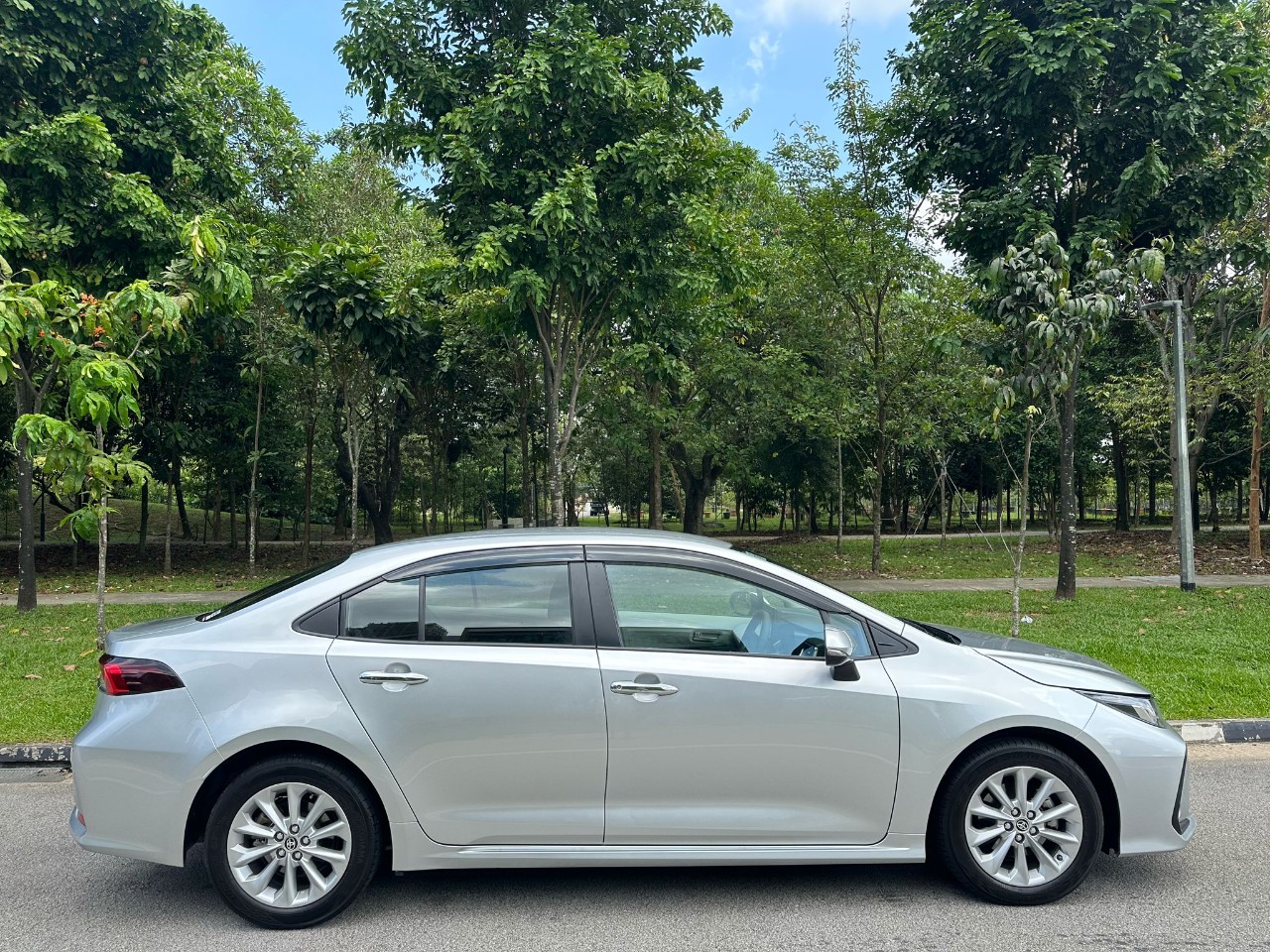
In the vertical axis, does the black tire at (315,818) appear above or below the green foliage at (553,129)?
below

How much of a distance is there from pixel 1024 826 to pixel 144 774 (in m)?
3.63

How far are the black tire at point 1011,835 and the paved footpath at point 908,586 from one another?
9.65 meters

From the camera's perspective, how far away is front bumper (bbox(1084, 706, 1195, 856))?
3.68m

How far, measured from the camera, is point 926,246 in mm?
16375

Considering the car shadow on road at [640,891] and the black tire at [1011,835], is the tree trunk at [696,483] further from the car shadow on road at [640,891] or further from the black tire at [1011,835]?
the black tire at [1011,835]

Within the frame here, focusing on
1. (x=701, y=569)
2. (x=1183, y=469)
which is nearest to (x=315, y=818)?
(x=701, y=569)

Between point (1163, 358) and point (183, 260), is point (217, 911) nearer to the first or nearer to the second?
point (183, 260)

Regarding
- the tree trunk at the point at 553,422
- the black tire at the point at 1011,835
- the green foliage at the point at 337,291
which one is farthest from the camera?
the green foliage at the point at 337,291

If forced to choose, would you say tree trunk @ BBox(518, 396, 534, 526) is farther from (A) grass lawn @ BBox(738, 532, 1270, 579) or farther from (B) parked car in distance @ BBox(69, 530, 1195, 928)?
(B) parked car in distance @ BBox(69, 530, 1195, 928)

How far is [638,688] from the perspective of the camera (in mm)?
3539

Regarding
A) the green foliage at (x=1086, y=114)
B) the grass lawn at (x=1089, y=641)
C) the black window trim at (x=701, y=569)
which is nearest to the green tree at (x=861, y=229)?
the green foliage at (x=1086, y=114)

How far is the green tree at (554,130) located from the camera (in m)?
10.5

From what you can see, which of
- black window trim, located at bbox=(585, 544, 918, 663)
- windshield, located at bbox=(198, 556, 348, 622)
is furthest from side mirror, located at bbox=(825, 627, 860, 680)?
windshield, located at bbox=(198, 556, 348, 622)

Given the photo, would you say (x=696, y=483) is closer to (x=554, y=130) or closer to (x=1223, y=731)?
(x=554, y=130)
